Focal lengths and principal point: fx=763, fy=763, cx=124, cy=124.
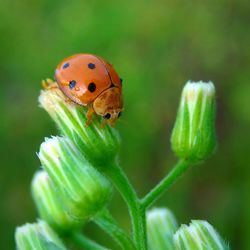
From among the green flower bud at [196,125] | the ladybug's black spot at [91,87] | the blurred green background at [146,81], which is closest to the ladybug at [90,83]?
the ladybug's black spot at [91,87]

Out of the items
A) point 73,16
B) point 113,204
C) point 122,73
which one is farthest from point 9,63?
point 113,204

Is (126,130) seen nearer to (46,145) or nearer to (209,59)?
(209,59)

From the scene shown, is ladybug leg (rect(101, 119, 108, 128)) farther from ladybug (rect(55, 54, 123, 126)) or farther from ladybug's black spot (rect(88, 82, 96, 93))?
ladybug's black spot (rect(88, 82, 96, 93))

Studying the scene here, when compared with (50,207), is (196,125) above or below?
below

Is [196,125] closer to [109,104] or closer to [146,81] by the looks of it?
[109,104]

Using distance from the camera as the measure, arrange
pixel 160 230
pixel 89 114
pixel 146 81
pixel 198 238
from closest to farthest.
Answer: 1. pixel 198 238
2. pixel 89 114
3. pixel 160 230
4. pixel 146 81

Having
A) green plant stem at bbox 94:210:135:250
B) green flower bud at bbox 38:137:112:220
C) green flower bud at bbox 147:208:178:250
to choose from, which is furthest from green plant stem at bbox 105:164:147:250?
green flower bud at bbox 147:208:178:250

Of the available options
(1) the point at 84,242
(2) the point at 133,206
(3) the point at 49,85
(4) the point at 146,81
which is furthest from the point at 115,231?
(4) the point at 146,81

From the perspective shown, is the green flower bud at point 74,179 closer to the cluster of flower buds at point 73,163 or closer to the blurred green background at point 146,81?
the cluster of flower buds at point 73,163
